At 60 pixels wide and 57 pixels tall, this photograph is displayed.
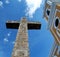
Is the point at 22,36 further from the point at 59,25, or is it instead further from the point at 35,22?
the point at 59,25

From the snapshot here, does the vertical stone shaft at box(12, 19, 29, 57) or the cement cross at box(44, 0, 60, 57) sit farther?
the cement cross at box(44, 0, 60, 57)

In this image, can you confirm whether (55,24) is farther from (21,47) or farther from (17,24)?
(21,47)

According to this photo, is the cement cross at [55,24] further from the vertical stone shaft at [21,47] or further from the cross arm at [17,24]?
the vertical stone shaft at [21,47]

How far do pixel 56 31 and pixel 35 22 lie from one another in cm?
657

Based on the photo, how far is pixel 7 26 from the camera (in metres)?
14.5

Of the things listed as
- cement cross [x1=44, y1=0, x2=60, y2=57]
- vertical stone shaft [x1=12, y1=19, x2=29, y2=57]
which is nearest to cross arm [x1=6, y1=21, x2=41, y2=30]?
vertical stone shaft [x1=12, y1=19, x2=29, y2=57]

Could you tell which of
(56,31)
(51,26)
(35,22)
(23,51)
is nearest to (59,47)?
(56,31)

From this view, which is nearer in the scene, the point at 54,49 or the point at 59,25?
the point at 59,25

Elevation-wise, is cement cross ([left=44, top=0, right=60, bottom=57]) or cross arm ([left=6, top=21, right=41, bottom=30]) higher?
cross arm ([left=6, top=21, right=41, bottom=30])

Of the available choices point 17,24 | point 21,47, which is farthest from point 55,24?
point 21,47

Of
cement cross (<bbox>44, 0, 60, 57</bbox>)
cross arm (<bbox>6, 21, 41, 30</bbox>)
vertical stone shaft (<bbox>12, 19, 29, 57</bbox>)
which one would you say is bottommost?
cement cross (<bbox>44, 0, 60, 57</bbox>)

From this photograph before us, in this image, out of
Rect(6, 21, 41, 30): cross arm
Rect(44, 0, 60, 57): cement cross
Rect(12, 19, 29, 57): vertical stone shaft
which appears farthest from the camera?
Rect(44, 0, 60, 57): cement cross

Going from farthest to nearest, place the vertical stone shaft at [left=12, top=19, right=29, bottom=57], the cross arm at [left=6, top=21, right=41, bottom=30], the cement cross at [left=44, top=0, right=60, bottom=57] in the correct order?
the cement cross at [left=44, top=0, right=60, bottom=57] → the cross arm at [left=6, top=21, right=41, bottom=30] → the vertical stone shaft at [left=12, top=19, right=29, bottom=57]

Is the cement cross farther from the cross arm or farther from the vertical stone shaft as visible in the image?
the vertical stone shaft
